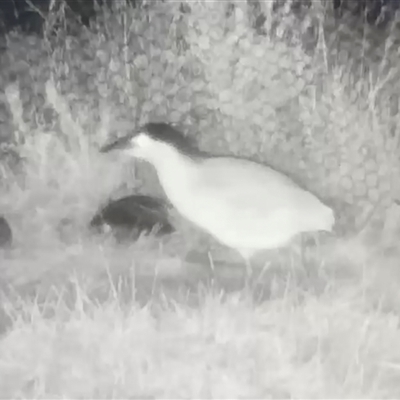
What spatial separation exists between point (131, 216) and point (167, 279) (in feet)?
0.29

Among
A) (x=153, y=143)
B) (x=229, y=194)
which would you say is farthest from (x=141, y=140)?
(x=229, y=194)

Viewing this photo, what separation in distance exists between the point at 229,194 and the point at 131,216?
12 cm

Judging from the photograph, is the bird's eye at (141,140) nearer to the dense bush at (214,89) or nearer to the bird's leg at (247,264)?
the dense bush at (214,89)

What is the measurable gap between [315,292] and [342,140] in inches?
7.4

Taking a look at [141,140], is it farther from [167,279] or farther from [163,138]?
[167,279]

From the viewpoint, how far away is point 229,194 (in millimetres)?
976

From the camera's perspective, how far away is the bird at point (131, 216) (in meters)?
0.98

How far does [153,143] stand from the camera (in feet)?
3.23

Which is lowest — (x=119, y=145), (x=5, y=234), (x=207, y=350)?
(x=207, y=350)

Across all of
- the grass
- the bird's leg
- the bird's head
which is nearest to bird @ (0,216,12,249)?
the grass

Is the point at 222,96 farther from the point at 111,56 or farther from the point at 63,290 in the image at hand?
the point at 63,290

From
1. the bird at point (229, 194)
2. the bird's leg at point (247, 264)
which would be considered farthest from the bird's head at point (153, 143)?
the bird's leg at point (247, 264)

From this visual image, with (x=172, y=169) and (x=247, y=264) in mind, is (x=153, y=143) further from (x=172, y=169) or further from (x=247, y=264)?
(x=247, y=264)

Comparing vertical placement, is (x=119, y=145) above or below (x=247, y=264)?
above
